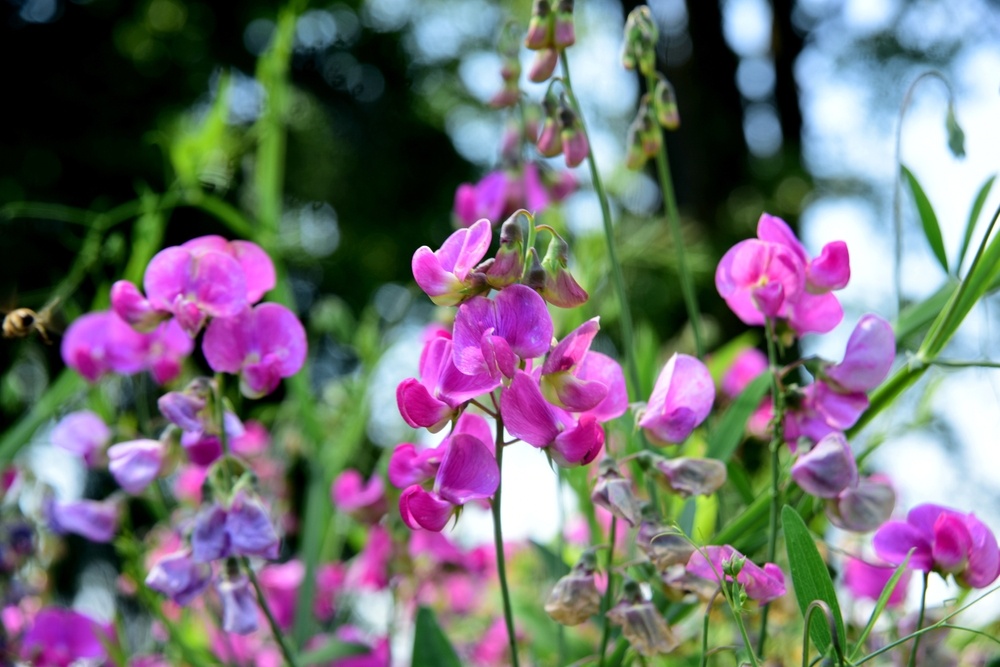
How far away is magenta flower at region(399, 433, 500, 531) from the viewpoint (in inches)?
18.4

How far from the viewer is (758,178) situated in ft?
16.3

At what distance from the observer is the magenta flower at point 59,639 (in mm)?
931

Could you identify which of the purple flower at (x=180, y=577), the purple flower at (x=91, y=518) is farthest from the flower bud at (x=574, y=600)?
the purple flower at (x=91, y=518)

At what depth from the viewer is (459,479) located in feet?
1.54

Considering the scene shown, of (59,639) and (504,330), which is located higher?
(504,330)

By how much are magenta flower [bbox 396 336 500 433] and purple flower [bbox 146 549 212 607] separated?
25 centimetres

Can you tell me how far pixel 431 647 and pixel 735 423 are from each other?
0.25m

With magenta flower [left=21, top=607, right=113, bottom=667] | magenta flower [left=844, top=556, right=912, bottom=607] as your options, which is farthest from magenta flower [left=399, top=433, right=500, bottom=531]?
magenta flower [left=21, top=607, right=113, bottom=667]

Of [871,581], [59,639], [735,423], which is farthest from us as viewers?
[59,639]

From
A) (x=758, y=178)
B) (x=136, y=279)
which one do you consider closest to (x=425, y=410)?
(x=136, y=279)

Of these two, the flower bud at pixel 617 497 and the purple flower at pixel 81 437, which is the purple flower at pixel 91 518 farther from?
the flower bud at pixel 617 497

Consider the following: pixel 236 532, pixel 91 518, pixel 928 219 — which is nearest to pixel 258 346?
pixel 236 532

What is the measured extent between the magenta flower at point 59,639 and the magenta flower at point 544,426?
0.64 metres

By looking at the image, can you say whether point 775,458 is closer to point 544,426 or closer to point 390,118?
point 544,426
